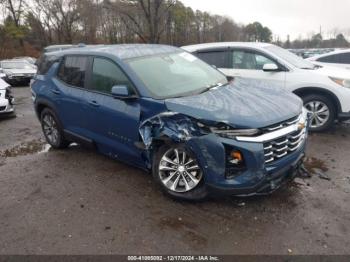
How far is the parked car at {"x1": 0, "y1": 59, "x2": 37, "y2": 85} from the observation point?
17109 millimetres

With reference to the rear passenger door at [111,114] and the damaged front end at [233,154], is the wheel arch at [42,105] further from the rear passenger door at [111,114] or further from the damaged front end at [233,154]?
the damaged front end at [233,154]

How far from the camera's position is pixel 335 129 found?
6582 mm

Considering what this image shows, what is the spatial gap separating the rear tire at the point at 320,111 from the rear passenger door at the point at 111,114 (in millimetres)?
3749

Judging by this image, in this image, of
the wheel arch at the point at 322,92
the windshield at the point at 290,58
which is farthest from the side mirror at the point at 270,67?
the wheel arch at the point at 322,92

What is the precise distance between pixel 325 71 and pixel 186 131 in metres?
4.29

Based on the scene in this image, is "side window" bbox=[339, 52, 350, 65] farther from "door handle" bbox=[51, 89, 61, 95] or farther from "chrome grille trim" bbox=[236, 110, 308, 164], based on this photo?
"door handle" bbox=[51, 89, 61, 95]

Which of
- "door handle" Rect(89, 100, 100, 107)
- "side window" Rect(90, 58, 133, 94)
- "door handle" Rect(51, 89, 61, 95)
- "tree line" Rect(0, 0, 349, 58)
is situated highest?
"tree line" Rect(0, 0, 349, 58)

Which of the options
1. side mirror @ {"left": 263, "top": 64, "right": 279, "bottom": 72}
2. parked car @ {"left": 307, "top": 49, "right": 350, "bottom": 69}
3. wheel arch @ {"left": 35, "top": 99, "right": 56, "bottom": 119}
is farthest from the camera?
parked car @ {"left": 307, "top": 49, "right": 350, "bottom": 69}

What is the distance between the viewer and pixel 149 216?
144 inches

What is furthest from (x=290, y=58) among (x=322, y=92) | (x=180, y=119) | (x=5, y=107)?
(x=5, y=107)

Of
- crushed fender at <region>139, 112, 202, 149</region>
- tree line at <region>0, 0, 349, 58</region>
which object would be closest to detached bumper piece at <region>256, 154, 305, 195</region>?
crushed fender at <region>139, 112, 202, 149</region>

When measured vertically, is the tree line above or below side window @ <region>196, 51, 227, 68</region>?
Result: above

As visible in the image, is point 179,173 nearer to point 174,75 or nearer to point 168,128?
point 168,128

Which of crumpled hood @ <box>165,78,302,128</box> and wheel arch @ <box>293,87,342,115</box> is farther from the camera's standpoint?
wheel arch @ <box>293,87,342,115</box>
